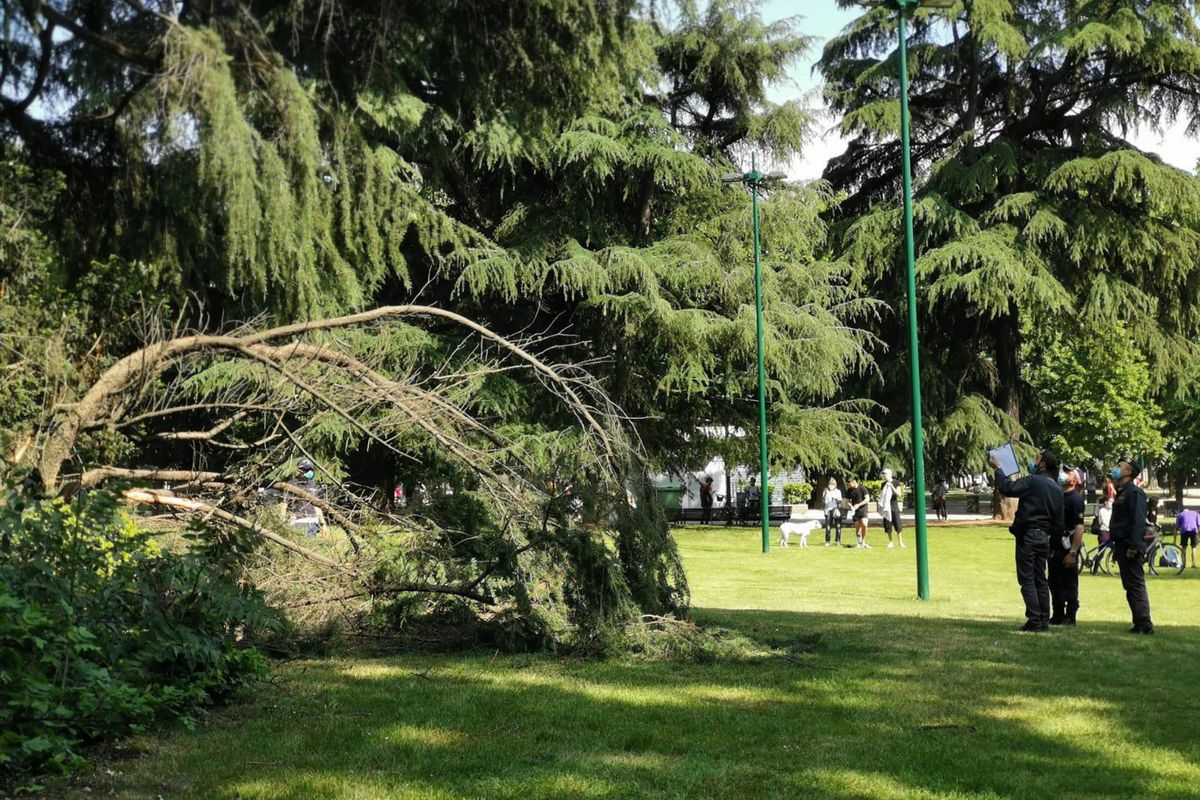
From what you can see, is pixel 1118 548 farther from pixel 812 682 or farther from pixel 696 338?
pixel 696 338

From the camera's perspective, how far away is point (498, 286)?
93.7ft

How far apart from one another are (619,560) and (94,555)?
14.7ft

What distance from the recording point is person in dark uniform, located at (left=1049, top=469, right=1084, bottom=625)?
12523mm

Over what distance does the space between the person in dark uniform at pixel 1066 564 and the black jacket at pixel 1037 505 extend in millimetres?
236

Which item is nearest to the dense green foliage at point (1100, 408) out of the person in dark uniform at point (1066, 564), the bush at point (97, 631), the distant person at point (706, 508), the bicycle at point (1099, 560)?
the distant person at point (706, 508)

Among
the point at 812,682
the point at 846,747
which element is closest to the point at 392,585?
the point at 812,682

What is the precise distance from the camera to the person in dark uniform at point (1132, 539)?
12.0 m

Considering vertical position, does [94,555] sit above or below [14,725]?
above

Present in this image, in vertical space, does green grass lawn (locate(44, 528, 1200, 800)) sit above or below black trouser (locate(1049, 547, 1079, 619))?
below

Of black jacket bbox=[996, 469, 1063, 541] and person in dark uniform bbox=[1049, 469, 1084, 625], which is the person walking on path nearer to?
person in dark uniform bbox=[1049, 469, 1084, 625]

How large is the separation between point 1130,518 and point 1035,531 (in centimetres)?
98

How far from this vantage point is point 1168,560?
22.0m

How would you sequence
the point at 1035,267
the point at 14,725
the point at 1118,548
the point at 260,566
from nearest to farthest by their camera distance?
the point at 14,725, the point at 260,566, the point at 1118,548, the point at 1035,267

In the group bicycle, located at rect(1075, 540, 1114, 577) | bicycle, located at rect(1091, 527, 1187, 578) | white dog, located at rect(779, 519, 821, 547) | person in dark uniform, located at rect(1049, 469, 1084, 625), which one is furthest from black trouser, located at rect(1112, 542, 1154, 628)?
white dog, located at rect(779, 519, 821, 547)
